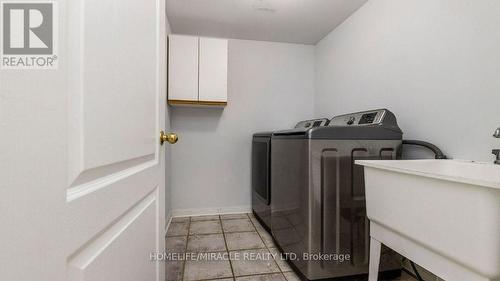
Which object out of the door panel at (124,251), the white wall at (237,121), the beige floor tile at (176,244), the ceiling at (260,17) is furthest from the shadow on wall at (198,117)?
the door panel at (124,251)

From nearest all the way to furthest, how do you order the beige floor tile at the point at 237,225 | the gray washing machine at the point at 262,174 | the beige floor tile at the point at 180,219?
the gray washing machine at the point at 262,174 < the beige floor tile at the point at 237,225 < the beige floor tile at the point at 180,219

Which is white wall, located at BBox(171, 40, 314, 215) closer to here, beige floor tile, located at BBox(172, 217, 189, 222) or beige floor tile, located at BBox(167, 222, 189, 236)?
beige floor tile, located at BBox(172, 217, 189, 222)

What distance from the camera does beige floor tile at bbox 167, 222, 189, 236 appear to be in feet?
7.34

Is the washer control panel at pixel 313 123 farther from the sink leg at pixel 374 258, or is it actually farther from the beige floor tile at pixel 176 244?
the beige floor tile at pixel 176 244

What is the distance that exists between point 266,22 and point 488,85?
1875 millimetres

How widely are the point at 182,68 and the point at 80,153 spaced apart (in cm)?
220

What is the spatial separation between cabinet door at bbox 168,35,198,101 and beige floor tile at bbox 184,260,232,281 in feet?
5.11

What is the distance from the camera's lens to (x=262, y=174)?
2377 mm

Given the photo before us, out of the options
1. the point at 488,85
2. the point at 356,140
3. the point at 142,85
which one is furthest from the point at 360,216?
the point at 142,85

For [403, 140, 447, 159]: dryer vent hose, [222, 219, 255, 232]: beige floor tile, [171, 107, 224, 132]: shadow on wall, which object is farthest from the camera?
[171, 107, 224, 132]: shadow on wall

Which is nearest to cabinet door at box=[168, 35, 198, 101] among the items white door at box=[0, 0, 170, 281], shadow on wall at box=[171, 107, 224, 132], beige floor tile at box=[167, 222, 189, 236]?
shadow on wall at box=[171, 107, 224, 132]

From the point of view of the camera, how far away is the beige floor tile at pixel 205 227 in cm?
229

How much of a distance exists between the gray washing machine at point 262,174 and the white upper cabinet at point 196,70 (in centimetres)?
64

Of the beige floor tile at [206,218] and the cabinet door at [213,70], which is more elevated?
the cabinet door at [213,70]
